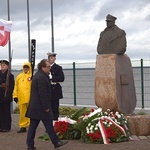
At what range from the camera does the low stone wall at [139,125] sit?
11.9m

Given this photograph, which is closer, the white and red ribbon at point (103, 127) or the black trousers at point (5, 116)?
the white and red ribbon at point (103, 127)

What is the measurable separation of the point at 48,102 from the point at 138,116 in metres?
2.82

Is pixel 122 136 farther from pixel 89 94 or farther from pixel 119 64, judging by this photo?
pixel 89 94

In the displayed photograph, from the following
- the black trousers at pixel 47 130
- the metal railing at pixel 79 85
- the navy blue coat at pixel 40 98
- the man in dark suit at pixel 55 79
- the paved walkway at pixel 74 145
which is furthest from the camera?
the metal railing at pixel 79 85

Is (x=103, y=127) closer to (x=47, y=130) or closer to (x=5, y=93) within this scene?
(x=47, y=130)

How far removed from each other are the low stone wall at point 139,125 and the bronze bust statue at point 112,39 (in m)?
1.55

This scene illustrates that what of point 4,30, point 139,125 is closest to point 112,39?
point 139,125

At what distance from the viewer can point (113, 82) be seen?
1220 cm

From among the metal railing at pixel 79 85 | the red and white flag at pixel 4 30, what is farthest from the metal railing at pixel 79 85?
the red and white flag at pixel 4 30

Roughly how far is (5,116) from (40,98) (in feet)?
12.9

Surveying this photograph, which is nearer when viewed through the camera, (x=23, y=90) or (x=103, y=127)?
(x=103, y=127)

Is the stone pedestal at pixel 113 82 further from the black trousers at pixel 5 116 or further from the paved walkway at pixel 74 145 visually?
the black trousers at pixel 5 116

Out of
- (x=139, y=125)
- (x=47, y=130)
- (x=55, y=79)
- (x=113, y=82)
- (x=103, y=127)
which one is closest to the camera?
(x=47, y=130)

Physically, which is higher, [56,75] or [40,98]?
[56,75]
